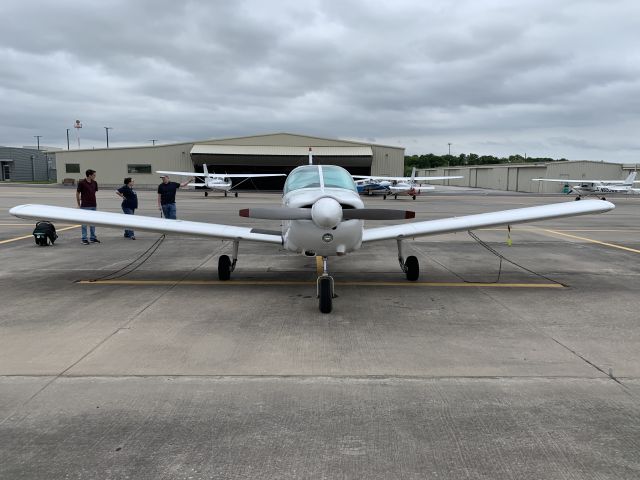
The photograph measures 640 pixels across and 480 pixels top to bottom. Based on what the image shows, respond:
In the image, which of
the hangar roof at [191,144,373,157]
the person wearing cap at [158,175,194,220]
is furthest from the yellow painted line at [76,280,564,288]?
the hangar roof at [191,144,373,157]

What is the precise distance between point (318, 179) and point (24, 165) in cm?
9566

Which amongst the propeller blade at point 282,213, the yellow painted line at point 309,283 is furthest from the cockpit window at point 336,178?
the yellow painted line at point 309,283

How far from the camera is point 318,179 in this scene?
22.8ft

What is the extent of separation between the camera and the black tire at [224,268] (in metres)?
7.84

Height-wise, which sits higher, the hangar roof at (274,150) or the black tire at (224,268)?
the hangar roof at (274,150)

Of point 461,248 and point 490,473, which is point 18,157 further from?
point 490,473

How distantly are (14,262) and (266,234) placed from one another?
18.7ft

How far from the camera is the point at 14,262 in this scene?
9.53 meters

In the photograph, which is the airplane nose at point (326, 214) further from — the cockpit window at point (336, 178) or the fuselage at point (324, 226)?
the cockpit window at point (336, 178)

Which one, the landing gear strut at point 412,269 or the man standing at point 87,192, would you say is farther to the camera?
the man standing at point 87,192

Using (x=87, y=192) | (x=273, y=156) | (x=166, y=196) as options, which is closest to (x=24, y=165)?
(x=273, y=156)

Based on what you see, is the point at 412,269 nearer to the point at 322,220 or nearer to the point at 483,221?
the point at 483,221

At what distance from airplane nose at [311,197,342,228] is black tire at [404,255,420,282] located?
8.87ft

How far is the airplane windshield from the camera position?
6906mm
